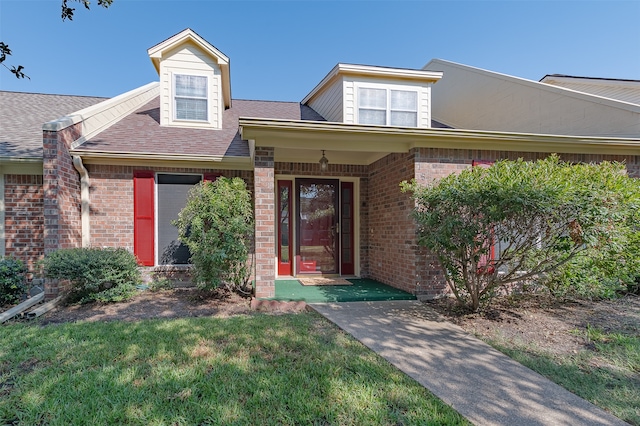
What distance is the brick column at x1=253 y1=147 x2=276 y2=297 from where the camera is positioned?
5.24m

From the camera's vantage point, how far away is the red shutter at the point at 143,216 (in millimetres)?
6277

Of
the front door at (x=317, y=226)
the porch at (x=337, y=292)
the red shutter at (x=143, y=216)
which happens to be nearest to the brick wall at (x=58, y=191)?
the red shutter at (x=143, y=216)

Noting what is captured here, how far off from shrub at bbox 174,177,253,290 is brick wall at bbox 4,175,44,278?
289cm

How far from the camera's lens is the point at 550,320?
453 cm

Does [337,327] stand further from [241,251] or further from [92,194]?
[92,194]

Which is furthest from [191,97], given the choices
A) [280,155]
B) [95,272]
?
[95,272]

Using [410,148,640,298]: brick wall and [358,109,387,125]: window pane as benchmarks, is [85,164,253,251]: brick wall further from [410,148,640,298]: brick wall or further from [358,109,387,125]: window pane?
[410,148,640,298]: brick wall

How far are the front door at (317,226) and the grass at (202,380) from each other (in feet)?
11.7

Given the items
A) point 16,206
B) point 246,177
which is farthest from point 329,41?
point 16,206

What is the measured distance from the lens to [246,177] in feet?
22.2

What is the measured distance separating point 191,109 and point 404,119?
5.25 meters

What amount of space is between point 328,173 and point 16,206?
6.17 meters

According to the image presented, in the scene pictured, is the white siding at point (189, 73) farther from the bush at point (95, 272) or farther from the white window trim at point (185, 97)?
the bush at point (95, 272)

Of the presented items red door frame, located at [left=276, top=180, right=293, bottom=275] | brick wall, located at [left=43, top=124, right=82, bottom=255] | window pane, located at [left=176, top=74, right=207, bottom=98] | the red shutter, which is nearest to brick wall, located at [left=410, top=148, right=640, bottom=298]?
red door frame, located at [left=276, top=180, right=293, bottom=275]
